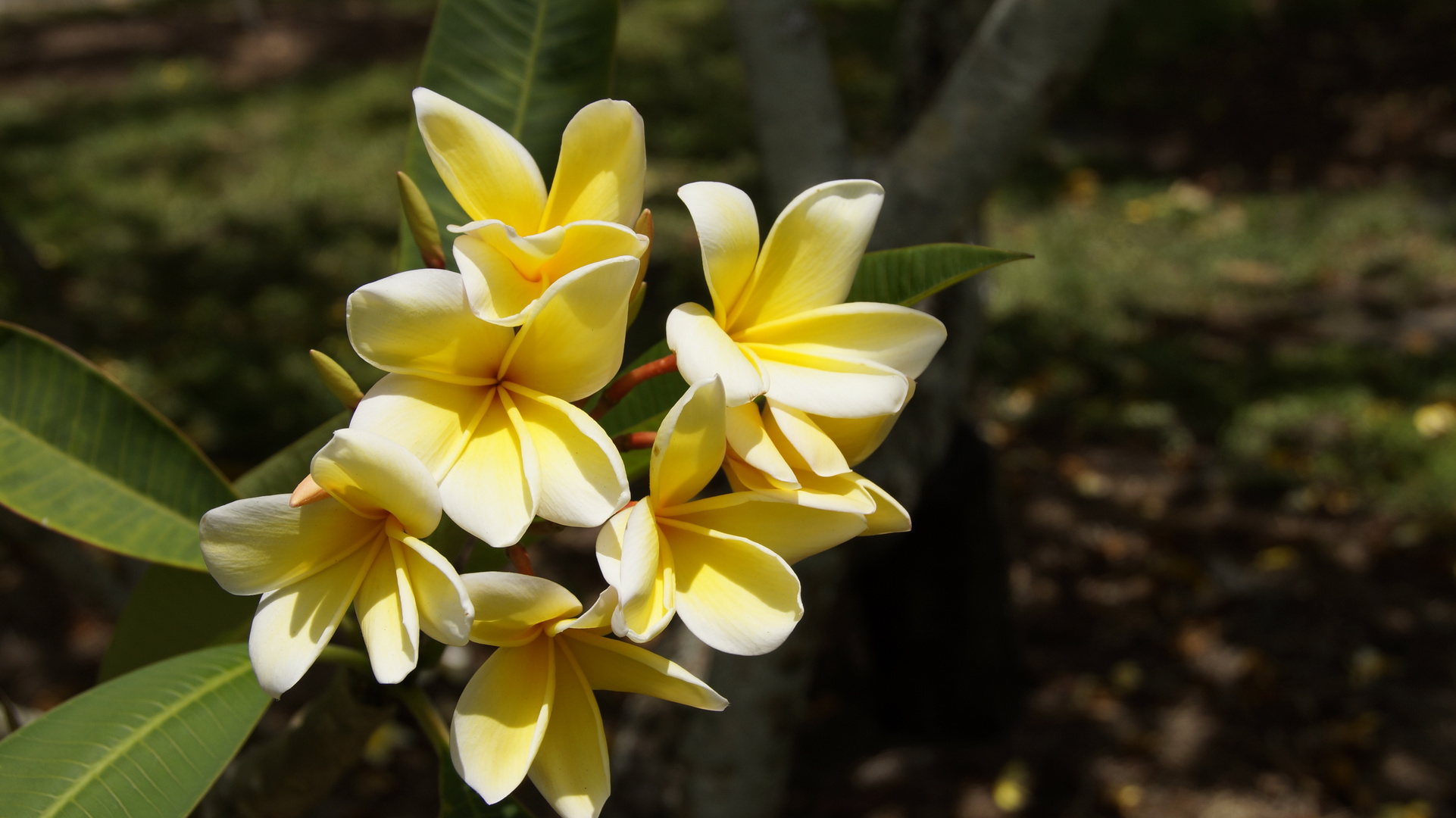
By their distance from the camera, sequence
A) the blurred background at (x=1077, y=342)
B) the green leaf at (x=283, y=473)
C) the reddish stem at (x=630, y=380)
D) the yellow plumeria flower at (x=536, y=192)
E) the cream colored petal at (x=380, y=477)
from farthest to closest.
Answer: the blurred background at (x=1077, y=342)
the green leaf at (x=283, y=473)
the reddish stem at (x=630, y=380)
the yellow plumeria flower at (x=536, y=192)
the cream colored petal at (x=380, y=477)

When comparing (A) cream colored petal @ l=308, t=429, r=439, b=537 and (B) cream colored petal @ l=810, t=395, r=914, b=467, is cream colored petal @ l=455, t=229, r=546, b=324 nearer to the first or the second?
(A) cream colored petal @ l=308, t=429, r=439, b=537

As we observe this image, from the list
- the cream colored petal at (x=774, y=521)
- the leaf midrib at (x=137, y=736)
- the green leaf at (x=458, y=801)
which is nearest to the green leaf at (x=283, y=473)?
the leaf midrib at (x=137, y=736)

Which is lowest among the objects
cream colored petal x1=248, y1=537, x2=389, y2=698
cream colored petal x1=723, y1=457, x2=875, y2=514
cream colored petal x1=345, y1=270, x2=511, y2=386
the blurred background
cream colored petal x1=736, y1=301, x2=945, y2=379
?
the blurred background

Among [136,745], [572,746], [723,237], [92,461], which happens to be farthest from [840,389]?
[92,461]

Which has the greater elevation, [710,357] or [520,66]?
[520,66]

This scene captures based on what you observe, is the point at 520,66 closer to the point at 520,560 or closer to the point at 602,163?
the point at 602,163

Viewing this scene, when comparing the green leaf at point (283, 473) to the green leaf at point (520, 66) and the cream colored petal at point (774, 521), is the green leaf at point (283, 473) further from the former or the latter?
the cream colored petal at point (774, 521)

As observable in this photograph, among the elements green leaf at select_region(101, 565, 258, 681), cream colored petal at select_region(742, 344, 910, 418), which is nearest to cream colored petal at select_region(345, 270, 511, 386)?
cream colored petal at select_region(742, 344, 910, 418)
